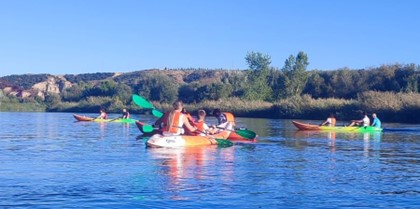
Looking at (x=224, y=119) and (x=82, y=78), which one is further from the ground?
(x=82, y=78)

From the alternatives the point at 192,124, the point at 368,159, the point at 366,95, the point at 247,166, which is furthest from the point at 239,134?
the point at 366,95

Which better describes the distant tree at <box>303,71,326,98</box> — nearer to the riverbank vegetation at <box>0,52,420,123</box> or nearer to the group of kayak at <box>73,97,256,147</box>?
the riverbank vegetation at <box>0,52,420,123</box>

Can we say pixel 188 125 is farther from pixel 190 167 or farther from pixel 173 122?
pixel 190 167

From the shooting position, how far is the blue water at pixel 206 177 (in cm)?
1048

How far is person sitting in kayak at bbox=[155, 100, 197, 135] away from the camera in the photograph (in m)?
19.1

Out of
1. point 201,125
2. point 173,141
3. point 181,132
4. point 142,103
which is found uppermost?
point 142,103

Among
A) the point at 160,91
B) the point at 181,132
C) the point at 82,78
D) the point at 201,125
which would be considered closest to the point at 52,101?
the point at 160,91

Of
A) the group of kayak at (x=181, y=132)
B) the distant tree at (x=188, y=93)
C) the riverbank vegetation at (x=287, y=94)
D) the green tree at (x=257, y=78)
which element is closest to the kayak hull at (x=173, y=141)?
the group of kayak at (x=181, y=132)

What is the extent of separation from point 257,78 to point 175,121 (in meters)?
55.3

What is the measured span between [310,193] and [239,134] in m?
11.9

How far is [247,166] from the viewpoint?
1529cm

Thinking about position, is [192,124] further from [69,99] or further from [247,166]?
→ [69,99]

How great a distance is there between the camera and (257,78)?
243 ft

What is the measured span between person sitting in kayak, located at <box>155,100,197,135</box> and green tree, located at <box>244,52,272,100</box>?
5162 centimetres
